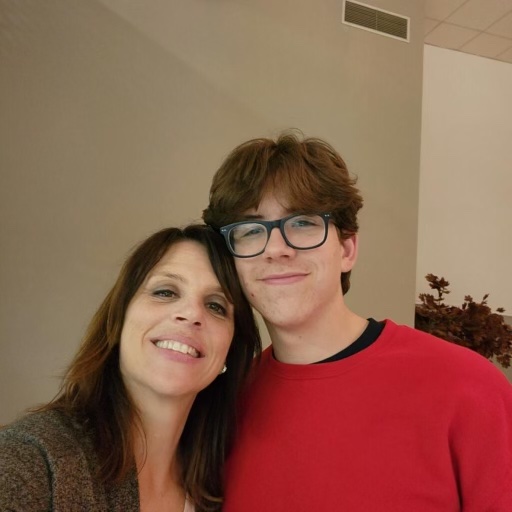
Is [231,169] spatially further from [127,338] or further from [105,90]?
[105,90]

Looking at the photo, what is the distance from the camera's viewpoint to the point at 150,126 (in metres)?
2.79

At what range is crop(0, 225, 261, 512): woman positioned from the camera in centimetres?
114

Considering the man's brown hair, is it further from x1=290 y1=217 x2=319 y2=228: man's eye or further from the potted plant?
the potted plant

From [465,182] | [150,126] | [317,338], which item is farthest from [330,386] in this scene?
[465,182]

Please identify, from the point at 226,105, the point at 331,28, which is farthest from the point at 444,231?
the point at 226,105

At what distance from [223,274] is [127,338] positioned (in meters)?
0.29

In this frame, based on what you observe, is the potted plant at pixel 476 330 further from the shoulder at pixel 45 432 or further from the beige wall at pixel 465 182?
the shoulder at pixel 45 432

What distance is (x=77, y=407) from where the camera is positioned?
1.21m

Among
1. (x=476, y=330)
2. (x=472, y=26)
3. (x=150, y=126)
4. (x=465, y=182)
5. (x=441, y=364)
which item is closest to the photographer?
(x=441, y=364)

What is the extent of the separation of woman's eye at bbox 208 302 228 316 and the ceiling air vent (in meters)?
2.62

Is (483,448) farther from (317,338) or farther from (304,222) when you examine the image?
(304,222)

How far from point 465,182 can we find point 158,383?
11.6ft

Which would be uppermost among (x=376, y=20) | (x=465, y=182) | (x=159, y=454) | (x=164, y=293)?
(x=376, y=20)

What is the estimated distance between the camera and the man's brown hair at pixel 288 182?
1335 millimetres
